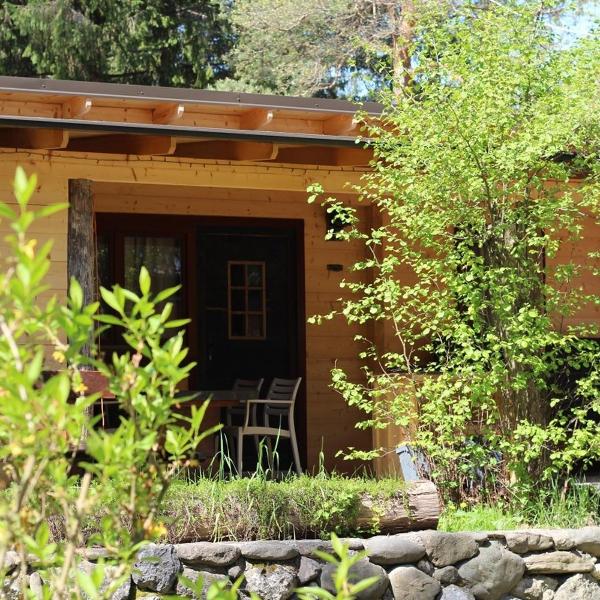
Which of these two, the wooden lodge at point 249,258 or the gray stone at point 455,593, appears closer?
the gray stone at point 455,593

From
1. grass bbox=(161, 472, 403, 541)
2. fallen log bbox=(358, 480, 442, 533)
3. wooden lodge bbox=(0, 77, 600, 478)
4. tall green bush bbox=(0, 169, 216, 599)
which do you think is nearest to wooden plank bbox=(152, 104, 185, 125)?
wooden lodge bbox=(0, 77, 600, 478)

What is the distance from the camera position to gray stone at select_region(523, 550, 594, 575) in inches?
232

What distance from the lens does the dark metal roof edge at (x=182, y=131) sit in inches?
254

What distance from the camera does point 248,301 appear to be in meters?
10.2

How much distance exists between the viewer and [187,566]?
208 inches

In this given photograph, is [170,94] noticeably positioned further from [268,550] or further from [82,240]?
[268,550]

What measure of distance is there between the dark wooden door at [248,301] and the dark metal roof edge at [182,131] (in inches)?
117

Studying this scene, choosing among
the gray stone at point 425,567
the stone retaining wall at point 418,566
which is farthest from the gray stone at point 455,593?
the gray stone at point 425,567

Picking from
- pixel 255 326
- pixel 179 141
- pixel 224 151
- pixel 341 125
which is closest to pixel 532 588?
pixel 341 125

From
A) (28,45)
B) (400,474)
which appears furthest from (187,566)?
(28,45)

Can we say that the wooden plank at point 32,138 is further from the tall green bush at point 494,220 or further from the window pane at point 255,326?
the window pane at point 255,326

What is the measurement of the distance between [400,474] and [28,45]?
486 inches

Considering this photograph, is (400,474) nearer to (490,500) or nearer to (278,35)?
(490,500)

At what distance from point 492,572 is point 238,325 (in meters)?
4.83
